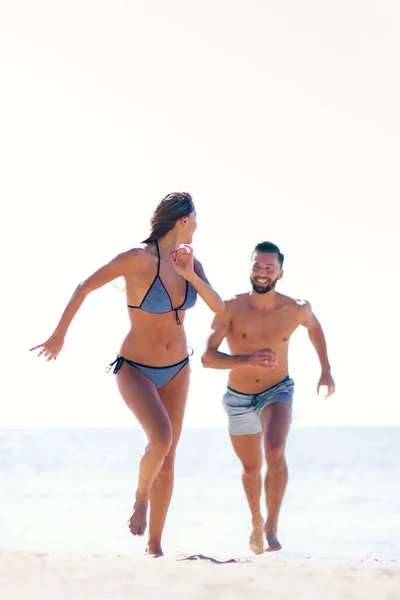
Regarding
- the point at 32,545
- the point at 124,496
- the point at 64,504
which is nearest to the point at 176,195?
the point at 32,545

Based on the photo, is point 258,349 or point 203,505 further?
point 203,505

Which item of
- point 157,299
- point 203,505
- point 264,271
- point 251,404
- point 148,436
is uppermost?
point 264,271

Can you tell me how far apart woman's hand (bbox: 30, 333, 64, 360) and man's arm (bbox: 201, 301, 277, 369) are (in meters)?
1.82

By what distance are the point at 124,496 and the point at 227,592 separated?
34.3 metres

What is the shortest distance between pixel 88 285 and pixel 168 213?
83 cm

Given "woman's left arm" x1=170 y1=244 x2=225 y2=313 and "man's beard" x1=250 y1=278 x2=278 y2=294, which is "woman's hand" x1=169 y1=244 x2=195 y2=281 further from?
"man's beard" x1=250 y1=278 x2=278 y2=294

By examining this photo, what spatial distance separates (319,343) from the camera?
29.5ft

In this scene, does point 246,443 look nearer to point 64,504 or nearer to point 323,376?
point 323,376

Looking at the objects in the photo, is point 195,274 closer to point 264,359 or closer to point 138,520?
point 264,359

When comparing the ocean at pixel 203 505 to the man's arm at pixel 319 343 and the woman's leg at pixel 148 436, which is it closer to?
the man's arm at pixel 319 343

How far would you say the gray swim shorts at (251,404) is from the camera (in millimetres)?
8826

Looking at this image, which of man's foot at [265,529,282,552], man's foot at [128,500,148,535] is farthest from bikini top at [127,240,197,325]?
man's foot at [265,529,282,552]

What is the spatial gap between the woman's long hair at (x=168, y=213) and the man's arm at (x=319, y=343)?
2101 mm

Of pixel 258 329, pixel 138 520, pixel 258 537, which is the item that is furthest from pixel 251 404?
pixel 138 520
